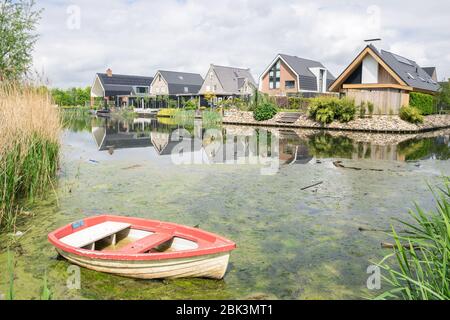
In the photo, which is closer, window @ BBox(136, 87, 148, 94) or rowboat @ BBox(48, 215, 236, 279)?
rowboat @ BBox(48, 215, 236, 279)

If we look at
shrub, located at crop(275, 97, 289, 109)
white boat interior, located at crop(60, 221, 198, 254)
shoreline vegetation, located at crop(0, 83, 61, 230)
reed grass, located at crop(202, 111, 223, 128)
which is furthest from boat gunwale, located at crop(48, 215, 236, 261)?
shrub, located at crop(275, 97, 289, 109)

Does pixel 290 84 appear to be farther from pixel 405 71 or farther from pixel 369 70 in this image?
pixel 369 70

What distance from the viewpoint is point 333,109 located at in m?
27.3

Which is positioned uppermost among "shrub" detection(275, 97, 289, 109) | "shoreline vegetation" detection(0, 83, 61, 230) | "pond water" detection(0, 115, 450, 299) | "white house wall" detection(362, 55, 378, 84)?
"white house wall" detection(362, 55, 378, 84)

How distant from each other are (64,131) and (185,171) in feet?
11.8

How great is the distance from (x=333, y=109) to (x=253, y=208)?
2144 cm

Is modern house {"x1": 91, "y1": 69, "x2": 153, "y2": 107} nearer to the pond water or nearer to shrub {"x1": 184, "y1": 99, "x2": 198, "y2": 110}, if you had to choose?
shrub {"x1": 184, "y1": 99, "x2": 198, "y2": 110}

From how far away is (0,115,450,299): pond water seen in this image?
446 cm

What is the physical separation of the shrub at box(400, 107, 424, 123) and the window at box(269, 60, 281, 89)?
914 inches

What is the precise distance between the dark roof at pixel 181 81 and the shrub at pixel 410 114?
40.6 meters

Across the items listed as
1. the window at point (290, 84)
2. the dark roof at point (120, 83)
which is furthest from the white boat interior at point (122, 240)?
the dark roof at point (120, 83)

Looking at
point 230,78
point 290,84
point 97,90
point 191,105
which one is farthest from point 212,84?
point 97,90

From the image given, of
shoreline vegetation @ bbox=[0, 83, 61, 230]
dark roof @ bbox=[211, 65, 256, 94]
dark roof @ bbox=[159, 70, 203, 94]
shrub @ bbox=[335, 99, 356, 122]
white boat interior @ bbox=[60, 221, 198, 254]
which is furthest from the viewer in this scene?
dark roof @ bbox=[159, 70, 203, 94]

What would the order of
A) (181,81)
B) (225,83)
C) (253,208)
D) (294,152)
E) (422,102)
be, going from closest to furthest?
(253,208) → (294,152) → (422,102) → (225,83) → (181,81)
